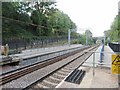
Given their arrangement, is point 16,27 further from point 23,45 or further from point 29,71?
point 29,71

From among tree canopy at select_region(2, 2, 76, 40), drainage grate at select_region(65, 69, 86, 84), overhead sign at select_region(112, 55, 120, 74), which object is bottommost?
drainage grate at select_region(65, 69, 86, 84)

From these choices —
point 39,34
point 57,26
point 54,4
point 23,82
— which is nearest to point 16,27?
point 39,34

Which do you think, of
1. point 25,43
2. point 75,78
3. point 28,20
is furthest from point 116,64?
point 28,20

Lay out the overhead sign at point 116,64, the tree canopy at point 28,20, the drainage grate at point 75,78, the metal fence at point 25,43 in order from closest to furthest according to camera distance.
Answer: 1. the overhead sign at point 116,64
2. the drainage grate at point 75,78
3. the metal fence at point 25,43
4. the tree canopy at point 28,20

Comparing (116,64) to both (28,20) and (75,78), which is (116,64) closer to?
(75,78)

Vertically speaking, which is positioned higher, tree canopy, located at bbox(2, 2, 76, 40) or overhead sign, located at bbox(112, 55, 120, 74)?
tree canopy, located at bbox(2, 2, 76, 40)

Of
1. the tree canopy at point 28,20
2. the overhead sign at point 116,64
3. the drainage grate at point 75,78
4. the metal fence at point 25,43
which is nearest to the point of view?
the overhead sign at point 116,64

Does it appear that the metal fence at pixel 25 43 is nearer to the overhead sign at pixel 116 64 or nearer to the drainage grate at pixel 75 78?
the drainage grate at pixel 75 78

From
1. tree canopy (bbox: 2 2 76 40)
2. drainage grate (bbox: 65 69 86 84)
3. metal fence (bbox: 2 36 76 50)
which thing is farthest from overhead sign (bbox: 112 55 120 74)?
tree canopy (bbox: 2 2 76 40)

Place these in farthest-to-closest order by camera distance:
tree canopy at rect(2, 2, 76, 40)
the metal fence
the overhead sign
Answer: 1. tree canopy at rect(2, 2, 76, 40)
2. the metal fence
3. the overhead sign

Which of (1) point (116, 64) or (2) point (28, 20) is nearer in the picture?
(1) point (116, 64)

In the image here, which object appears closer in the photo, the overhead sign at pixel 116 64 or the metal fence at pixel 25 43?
the overhead sign at pixel 116 64

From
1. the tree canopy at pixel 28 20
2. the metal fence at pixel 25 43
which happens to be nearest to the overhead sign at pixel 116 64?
the metal fence at pixel 25 43

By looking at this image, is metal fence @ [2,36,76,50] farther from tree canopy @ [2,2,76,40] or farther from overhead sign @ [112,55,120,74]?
overhead sign @ [112,55,120,74]
